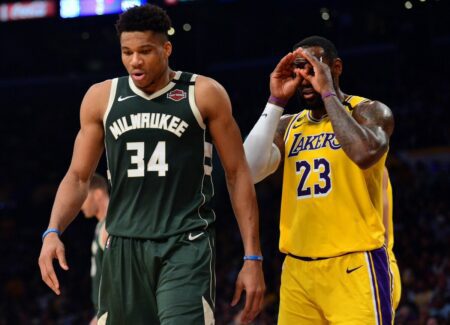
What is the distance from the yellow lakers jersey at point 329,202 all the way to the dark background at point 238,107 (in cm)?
580

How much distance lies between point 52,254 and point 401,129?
1451 centimetres

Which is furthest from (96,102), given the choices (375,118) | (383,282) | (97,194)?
(97,194)

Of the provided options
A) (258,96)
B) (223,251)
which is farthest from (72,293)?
(258,96)

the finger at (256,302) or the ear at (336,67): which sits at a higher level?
the ear at (336,67)

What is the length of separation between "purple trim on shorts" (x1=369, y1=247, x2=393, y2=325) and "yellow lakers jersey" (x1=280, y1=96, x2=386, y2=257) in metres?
0.06

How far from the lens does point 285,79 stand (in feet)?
16.1

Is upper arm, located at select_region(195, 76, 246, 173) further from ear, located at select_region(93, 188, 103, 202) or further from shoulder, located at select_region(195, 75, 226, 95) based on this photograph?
ear, located at select_region(93, 188, 103, 202)

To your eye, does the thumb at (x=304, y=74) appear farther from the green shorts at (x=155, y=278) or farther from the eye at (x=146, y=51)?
the green shorts at (x=155, y=278)

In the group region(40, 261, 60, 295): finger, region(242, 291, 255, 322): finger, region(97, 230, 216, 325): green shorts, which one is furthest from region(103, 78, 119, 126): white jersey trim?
region(242, 291, 255, 322): finger

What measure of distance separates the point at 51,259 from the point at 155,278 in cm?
48

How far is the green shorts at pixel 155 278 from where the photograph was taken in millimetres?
3781

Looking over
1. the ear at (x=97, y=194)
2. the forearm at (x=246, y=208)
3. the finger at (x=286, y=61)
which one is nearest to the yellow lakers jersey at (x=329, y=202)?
the finger at (x=286, y=61)

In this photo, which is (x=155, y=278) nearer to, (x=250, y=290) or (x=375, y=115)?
(x=250, y=290)

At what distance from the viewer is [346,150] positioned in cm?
436
